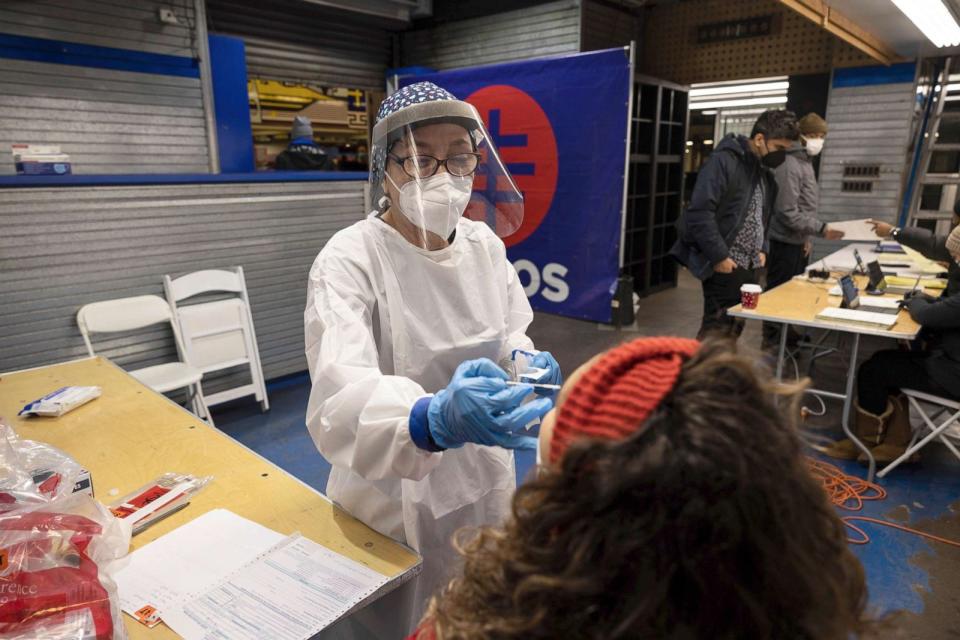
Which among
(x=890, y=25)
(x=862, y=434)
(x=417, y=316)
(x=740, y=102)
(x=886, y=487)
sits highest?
(x=740, y=102)

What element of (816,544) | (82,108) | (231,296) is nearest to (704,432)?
(816,544)

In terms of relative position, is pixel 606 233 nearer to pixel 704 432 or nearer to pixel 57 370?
pixel 57 370

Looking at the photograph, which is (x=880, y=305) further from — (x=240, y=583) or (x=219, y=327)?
(x=219, y=327)

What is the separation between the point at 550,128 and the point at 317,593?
403cm

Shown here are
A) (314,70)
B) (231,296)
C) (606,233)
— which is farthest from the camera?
(314,70)

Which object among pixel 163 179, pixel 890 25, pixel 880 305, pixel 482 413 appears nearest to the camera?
pixel 482 413

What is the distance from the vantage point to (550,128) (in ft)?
14.7

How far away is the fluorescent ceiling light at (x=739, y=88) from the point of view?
6945 mm

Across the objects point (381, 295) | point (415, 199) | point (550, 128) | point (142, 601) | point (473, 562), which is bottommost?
point (142, 601)

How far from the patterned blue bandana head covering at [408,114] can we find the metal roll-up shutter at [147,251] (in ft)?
8.09

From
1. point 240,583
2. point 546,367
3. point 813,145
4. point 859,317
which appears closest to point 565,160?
point 813,145

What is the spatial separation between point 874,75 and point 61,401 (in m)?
6.83

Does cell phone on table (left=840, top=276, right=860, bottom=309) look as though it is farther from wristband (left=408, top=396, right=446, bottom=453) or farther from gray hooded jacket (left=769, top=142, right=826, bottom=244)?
wristband (left=408, top=396, right=446, bottom=453)

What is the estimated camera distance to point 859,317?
2904 mm
